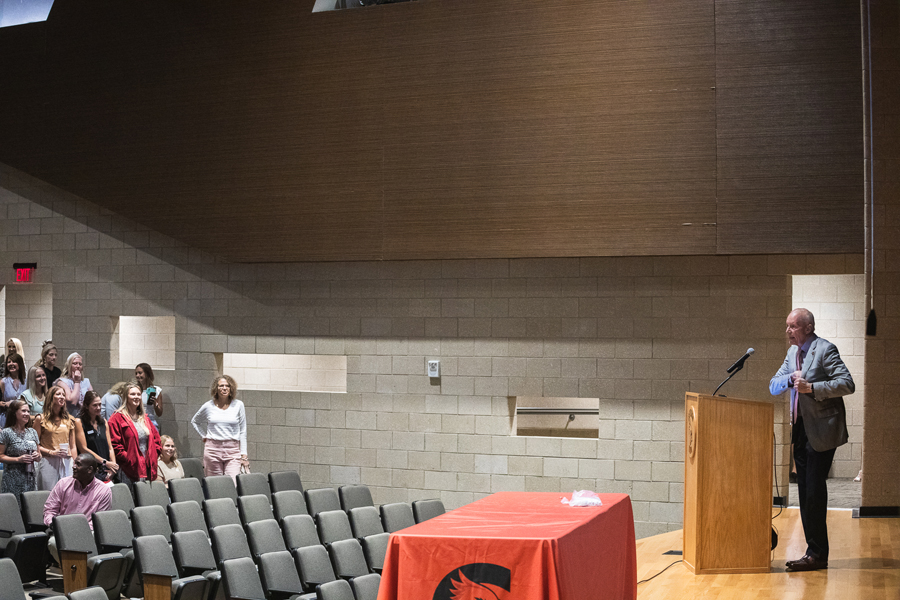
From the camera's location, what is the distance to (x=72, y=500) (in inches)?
239

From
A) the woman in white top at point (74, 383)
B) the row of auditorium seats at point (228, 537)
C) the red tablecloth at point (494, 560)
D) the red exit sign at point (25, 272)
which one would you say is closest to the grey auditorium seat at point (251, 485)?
the row of auditorium seats at point (228, 537)

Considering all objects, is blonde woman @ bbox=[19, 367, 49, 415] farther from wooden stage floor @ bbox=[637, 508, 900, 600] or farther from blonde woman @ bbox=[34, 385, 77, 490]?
wooden stage floor @ bbox=[637, 508, 900, 600]

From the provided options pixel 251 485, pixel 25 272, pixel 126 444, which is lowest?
pixel 251 485

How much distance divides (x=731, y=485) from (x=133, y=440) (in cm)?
460

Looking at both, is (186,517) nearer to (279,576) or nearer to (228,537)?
(228,537)

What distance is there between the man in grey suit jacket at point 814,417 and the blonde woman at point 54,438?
519 cm

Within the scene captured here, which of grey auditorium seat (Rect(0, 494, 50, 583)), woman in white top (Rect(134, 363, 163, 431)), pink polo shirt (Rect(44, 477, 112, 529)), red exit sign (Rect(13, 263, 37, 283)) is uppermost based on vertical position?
red exit sign (Rect(13, 263, 37, 283))

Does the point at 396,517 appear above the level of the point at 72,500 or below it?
below

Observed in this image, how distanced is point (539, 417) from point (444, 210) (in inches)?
117

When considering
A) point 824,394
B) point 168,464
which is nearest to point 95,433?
point 168,464

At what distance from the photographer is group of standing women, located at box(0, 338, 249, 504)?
6844mm

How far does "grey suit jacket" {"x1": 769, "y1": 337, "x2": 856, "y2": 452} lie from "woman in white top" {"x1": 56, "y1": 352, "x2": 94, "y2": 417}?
6683mm

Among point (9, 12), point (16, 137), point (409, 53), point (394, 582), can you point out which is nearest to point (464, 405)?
point (409, 53)

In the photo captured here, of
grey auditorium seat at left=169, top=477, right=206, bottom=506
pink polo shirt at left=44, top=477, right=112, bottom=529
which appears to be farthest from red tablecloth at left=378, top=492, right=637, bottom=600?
grey auditorium seat at left=169, top=477, right=206, bottom=506
